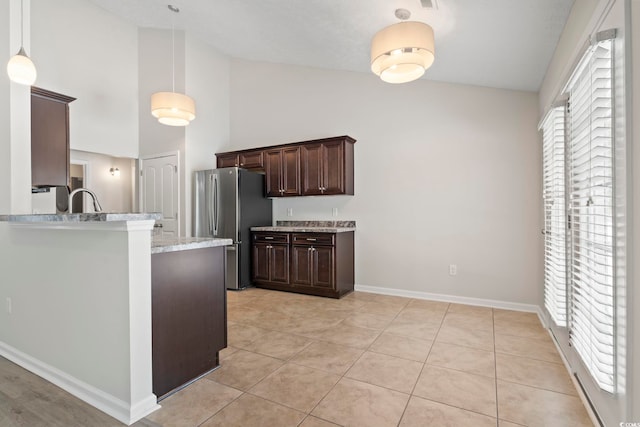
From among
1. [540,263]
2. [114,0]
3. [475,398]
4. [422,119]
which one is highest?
[114,0]

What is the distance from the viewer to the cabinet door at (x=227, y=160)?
17.4ft

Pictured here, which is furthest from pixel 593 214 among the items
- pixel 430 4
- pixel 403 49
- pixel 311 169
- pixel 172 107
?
pixel 172 107

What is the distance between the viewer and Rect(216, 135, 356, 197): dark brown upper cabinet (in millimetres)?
4402

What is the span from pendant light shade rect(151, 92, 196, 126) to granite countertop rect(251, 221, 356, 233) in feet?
6.23

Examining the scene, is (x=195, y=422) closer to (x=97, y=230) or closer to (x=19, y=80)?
(x=97, y=230)

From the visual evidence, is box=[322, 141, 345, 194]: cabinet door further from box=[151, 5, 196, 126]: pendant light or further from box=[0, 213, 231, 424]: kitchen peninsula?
box=[0, 213, 231, 424]: kitchen peninsula

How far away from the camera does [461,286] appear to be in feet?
13.0

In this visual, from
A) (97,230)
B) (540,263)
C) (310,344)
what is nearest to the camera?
(97,230)

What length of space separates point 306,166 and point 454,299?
8.95 feet

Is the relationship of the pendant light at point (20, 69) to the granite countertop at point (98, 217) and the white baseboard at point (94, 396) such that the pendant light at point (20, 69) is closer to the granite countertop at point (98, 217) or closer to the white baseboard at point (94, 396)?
the granite countertop at point (98, 217)

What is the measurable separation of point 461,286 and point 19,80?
4658 millimetres

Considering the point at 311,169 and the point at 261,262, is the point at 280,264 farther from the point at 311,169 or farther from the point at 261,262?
the point at 311,169

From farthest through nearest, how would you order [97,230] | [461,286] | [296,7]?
1. [461,286]
2. [296,7]
3. [97,230]

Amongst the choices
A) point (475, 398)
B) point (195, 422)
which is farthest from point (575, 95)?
point (195, 422)
